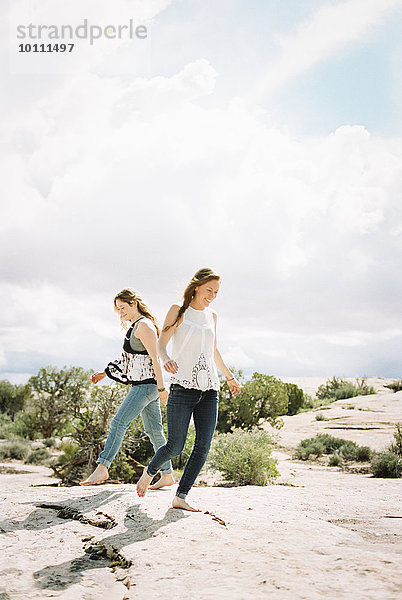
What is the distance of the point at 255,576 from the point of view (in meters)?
3.33

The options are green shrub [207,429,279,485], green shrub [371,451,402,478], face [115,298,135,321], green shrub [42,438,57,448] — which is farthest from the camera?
green shrub [42,438,57,448]

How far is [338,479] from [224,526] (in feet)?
19.6

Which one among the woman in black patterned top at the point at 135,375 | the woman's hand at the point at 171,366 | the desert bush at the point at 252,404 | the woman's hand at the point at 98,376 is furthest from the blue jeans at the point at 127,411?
the desert bush at the point at 252,404

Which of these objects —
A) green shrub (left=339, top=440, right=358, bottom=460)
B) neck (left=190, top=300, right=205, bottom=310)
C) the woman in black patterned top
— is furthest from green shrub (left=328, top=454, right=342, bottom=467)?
neck (left=190, top=300, right=205, bottom=310)

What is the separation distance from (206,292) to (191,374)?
706 millimetres

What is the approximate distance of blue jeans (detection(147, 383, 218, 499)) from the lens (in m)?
4.92

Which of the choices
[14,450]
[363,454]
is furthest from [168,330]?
[14,450]

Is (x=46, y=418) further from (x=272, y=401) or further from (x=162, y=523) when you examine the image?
(x=162, y=523)

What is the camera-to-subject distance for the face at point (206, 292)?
199 inches

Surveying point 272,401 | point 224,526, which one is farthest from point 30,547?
point 272,401

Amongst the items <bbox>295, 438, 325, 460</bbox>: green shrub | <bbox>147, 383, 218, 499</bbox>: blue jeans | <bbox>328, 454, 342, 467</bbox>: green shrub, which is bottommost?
<bbox>328, 454, 342, 467</bbox>: green shrub

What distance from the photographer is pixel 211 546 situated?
3932 mm

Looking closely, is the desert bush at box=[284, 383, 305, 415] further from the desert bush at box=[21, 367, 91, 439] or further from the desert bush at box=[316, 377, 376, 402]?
the desert bush at box=[21, 367, 91, 439]

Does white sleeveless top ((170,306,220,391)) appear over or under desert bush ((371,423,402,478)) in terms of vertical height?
over
